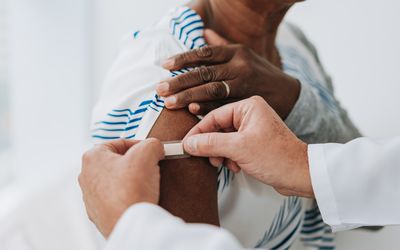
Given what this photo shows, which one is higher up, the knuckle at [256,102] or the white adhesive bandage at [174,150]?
the knuckle at [256,102]

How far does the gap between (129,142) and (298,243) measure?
25.1 inches

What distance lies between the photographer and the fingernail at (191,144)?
2.23ft

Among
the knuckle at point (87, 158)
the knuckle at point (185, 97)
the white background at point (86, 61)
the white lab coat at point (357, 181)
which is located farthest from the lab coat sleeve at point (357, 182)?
the white background at point (86, 61)

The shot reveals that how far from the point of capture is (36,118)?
1779 mm

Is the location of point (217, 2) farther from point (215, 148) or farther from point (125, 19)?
point (125, 19)

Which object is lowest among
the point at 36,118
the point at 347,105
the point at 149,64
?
the point at 36,118

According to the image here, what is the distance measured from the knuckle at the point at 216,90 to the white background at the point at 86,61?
765 mm

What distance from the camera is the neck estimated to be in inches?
35.8

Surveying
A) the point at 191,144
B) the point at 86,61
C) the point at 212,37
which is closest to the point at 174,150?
the point at 191,144

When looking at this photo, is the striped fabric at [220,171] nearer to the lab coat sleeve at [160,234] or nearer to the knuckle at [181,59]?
the knuckle at [181,59]

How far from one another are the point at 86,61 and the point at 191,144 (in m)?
1.28

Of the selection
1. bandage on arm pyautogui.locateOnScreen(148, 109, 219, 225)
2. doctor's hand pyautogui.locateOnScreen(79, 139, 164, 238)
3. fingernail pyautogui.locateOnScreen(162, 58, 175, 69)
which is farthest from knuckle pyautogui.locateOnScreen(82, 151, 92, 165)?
fingernail pyautogui.locateOnScreen(162, 58, 175, 69)

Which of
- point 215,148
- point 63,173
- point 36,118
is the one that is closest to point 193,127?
point 215,148

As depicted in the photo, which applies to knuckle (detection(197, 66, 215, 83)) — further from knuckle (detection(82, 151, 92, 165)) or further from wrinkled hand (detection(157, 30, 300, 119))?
knuckle (detection(82, 151, 92, 165))
